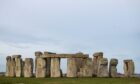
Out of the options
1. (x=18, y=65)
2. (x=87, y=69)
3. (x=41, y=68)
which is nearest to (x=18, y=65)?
(x=18, y=65)

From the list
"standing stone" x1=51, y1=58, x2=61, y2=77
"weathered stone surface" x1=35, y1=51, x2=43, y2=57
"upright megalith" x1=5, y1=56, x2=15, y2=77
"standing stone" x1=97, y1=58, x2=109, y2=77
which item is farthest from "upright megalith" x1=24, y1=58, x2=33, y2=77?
"standing stone" x1=97, y1=58, x2=109, y2=77

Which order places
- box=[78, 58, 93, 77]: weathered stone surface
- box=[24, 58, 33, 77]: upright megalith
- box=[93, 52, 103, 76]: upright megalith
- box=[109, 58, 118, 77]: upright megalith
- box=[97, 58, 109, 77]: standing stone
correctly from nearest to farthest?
box=[109, 58, 118, 77]: upright megalith < box=[97, 58, 109, 77]: standing stone < box=[78, 58, 93, 77]: weathered stone surface < box=[93, 52, 103, 76]: upright megalith < box=[24, 58, 33, 77]: upright megalith

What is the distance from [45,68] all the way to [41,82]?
9.53 metres

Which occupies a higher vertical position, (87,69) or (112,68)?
(112,68)

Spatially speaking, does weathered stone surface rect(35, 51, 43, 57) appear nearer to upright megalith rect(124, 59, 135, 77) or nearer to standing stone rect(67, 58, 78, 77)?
standing stone rect(67, 58, 78, 77)

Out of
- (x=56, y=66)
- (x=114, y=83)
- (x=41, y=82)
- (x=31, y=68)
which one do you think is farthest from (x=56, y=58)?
(x=114, y=83)

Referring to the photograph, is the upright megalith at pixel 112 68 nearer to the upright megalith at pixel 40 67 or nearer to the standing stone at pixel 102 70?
the standing stone at pixel 102 70

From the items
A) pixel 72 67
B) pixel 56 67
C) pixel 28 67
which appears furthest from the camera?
pixel 28 67

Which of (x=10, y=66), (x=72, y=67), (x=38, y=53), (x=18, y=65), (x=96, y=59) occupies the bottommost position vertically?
(x=72, y=67)

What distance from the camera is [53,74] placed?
52.0 m

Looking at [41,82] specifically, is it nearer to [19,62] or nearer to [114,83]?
[114,83]

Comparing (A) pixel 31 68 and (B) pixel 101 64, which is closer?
(B) pixel 101 64

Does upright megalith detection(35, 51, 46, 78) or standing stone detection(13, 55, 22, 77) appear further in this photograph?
standing stone detection(13, 55, 22, 77)

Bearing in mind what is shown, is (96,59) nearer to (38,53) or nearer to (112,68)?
(112,68)
